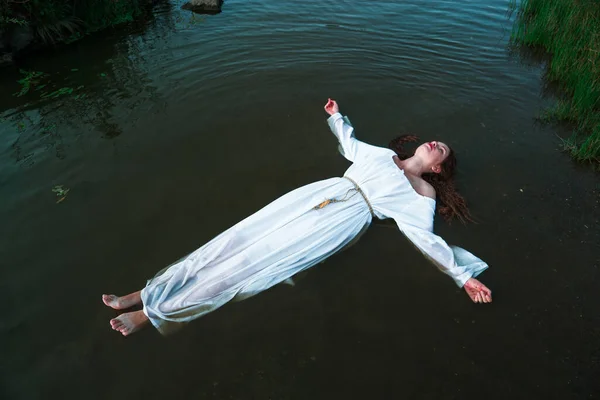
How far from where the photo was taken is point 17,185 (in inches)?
173

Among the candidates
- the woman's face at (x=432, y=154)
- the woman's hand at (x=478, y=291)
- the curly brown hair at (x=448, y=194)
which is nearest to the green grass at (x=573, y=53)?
the curly brown hair at (x=448, y=194)

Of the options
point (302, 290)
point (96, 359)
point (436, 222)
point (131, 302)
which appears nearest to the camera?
point (96, 359)

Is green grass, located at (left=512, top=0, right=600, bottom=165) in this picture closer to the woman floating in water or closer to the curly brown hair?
the curly brown hair

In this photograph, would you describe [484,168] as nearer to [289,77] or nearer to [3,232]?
[289,77]

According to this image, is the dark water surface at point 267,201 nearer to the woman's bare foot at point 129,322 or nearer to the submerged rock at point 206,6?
the woman's bare foot at point 129,322

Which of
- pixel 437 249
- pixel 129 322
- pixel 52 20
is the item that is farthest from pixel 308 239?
pixel 52 20

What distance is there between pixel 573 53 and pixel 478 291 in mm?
4831

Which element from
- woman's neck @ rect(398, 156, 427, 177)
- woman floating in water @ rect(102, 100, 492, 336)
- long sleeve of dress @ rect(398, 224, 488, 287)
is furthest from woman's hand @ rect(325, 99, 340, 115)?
long sleeve of dress @ rect(398, 224, 488, 287)

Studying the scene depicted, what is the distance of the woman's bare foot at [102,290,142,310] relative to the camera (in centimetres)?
325

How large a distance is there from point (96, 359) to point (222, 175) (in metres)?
2.27

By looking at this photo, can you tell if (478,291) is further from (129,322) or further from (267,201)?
(129,322)

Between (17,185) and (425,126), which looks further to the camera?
(425,126)

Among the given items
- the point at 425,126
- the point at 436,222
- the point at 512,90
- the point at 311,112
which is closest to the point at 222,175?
the point at 311,112

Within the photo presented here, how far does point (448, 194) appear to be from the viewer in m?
4.29
